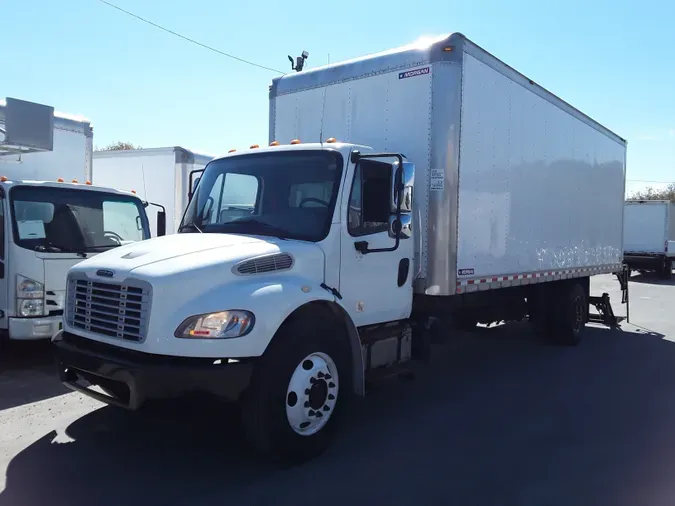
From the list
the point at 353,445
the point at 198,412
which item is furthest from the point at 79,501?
the point at 353,445

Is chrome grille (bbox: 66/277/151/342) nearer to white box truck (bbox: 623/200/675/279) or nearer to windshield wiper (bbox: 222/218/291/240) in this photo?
windshield wiper (bbox: 222/218/291/240)

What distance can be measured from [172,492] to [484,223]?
4.27 metres

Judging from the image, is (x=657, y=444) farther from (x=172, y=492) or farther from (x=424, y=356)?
(x=172, y=492)

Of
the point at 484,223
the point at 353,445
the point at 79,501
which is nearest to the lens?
the point at 79,501

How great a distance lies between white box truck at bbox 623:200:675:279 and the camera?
83.9ft

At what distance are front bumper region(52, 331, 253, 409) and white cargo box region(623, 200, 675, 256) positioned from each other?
25.7m

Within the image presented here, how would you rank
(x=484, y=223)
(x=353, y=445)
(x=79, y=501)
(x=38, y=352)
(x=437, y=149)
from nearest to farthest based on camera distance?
1. (x=79, y=501)
2. (x=353, y=445)
3. (x=437, y=149)
4. (x=484, y=223)
5. (x=38, y=352)

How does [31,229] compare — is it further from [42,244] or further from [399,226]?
[399,226]

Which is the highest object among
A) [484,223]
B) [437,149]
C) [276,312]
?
[437,149]

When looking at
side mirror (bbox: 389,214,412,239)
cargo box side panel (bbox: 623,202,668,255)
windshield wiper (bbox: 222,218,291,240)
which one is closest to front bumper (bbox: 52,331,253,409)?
windshield wiper (bbox: 222,218,291,240)

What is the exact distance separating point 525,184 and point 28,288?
630cm

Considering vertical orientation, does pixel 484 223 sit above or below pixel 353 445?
Answer: above

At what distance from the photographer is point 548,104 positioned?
7965mm

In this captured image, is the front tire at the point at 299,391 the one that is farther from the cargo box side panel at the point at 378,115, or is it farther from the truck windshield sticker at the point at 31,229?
the truck windshield sticker at the point at 31,229
